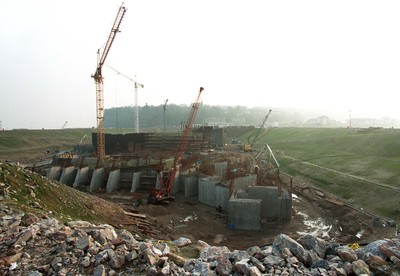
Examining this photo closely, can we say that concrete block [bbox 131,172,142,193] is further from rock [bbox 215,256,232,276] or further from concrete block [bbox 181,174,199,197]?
rock [bbox 215,256,232,276]

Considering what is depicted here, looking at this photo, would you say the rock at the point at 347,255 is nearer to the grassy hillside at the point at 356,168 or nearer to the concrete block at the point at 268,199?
the concrete block at the point at 268,199

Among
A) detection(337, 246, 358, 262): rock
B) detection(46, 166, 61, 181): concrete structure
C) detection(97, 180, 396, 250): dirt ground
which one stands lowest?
detection(97, 180, 396, 250): dirt ground

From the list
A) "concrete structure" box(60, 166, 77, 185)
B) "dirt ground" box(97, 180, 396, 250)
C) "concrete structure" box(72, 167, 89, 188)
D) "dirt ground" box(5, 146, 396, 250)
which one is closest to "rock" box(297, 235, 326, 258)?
"dirt ground" box(97, 180, 396, 250)

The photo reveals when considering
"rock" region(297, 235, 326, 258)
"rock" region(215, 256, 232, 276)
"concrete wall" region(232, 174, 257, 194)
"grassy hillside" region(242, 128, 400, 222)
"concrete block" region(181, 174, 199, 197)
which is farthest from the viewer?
"concrete block" region(181, 174, 199, 197)

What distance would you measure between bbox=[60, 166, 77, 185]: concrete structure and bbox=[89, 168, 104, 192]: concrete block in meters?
3.56

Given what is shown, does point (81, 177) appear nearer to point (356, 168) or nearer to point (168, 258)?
point (168, 258)

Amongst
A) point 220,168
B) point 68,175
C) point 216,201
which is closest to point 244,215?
point 216,201

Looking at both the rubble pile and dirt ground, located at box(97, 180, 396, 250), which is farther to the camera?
dirt ground, located at box(97, 180, 396, 250)

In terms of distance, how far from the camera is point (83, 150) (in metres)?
62.8

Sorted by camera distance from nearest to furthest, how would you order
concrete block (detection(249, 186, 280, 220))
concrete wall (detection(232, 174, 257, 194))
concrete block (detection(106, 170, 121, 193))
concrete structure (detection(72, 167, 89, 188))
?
concrete block (detection(249, 186, 280, 220)) → concrete wall (detection(232, 174, 257, 194)) → concrete block (detection(106, 170, 121, 193)) → concrete structure (detection(72, 167, 89, 188))

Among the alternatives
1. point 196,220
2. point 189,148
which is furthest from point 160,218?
point 189,148

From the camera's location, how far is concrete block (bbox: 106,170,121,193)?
3351cm

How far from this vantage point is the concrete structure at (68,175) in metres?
35.9

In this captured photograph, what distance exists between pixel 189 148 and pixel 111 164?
21352 mm
